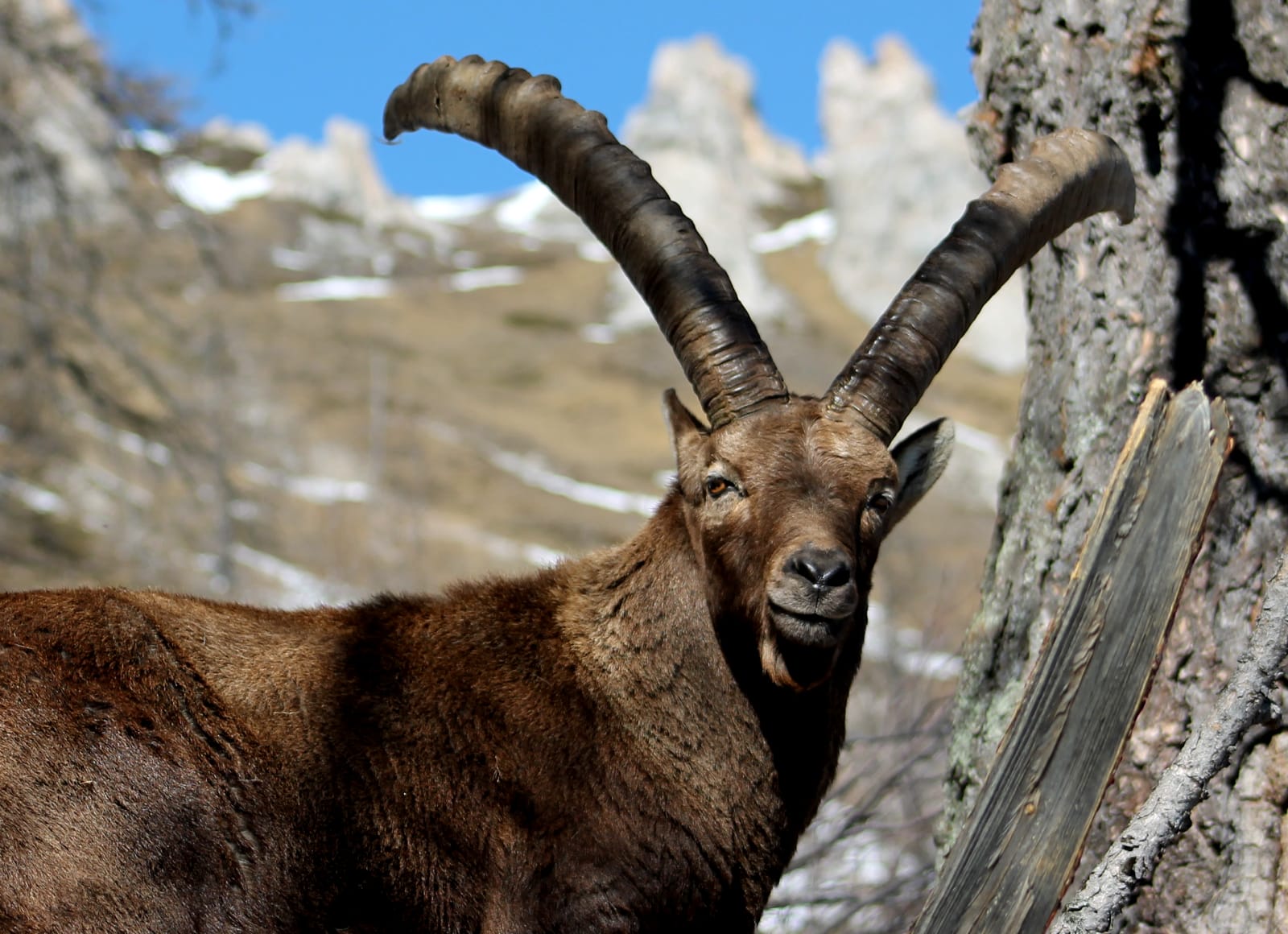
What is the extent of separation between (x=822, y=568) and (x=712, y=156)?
118 m

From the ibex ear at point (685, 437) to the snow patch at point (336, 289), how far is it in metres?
84.7

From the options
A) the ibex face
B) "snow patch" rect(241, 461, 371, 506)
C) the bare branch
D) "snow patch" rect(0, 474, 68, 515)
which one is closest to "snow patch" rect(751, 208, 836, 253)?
"snow patch" rect(241, 461, 371, 506)

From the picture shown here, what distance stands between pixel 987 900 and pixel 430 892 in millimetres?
1922

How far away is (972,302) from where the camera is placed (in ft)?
18.1

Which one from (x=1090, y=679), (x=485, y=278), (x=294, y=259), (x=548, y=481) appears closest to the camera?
(x=1090, y=679)

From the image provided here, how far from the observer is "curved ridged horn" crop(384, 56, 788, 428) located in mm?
5340

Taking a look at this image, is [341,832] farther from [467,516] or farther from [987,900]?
[467,516]

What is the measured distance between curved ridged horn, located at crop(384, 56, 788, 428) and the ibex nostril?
0.93m

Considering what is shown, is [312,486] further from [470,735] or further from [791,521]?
[791,521]

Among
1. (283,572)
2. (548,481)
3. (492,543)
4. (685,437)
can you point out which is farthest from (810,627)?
(548,481)

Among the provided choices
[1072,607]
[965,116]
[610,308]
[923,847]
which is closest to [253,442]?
[923,847]

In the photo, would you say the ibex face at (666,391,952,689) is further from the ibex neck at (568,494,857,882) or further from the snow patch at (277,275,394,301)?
the snow patch at (277,275,394,301)

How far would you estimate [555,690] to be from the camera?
518cm

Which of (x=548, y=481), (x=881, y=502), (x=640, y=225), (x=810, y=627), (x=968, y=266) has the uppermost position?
(x=548, y=481)
